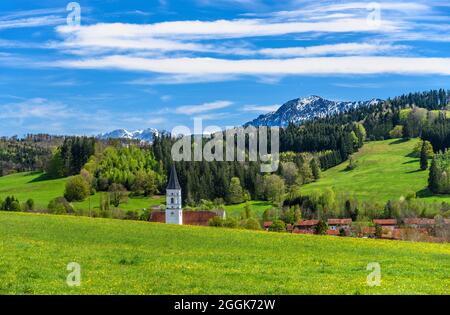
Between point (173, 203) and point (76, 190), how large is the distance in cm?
6887

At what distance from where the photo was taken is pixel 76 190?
18688cm

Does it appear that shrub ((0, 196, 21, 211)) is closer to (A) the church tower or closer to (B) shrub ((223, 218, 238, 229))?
(A) the church tower

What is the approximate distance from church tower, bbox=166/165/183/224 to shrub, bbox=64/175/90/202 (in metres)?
65.4

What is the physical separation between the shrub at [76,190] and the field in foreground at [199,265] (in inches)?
5335

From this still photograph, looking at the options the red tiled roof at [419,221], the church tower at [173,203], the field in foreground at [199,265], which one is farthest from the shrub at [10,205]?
the red tiled roof at [419,221]

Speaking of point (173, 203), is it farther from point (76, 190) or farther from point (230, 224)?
point (76, 190)

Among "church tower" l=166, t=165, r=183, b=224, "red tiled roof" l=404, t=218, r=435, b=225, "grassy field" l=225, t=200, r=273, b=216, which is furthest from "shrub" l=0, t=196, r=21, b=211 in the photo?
"red tiled roof" l=404, t=218, r=435, b=225

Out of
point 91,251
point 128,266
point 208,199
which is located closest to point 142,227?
point 91,251

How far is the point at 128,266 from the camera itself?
30.0 meters

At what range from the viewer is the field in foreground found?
77.3 feet

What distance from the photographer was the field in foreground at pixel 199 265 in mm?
23547

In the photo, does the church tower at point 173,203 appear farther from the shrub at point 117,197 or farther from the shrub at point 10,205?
the shrub at point 117,197

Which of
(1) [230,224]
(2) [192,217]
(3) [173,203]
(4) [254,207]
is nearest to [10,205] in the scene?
(3) [173,203]
